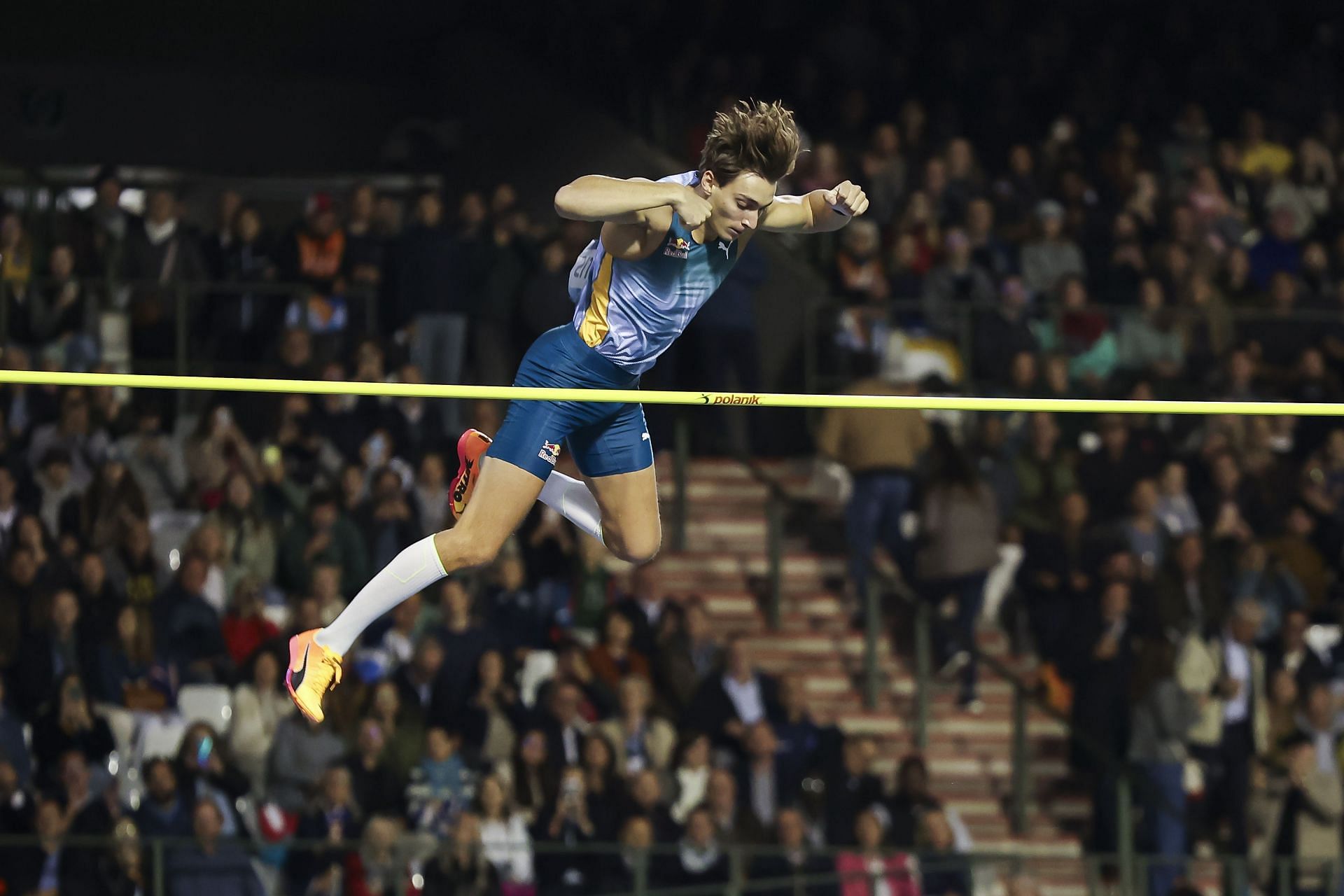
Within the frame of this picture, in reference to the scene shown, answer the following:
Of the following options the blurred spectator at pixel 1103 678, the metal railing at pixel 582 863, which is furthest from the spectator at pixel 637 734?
the blurred spectator at pixel 1103 678

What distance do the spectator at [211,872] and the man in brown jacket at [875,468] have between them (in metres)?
3.94

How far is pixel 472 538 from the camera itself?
23.2 ft

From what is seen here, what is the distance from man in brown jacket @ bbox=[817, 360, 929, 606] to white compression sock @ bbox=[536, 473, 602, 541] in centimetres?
514

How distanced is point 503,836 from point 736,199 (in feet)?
17.4

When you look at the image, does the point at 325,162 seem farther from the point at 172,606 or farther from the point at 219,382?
the point at 219,382

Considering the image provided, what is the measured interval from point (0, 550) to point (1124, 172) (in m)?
7.73

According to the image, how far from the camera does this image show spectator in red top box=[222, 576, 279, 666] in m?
11.8

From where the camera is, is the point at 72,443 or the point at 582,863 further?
the point at 72,443

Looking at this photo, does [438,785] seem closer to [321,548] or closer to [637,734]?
[637,734]

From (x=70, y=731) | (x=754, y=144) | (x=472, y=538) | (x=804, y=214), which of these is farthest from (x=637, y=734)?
(x=754, y=144)

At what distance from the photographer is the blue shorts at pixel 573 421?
7156mm

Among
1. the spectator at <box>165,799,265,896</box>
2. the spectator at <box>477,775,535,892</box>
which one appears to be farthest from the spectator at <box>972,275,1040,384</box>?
the spectator at <box>165,799,265,896</box>

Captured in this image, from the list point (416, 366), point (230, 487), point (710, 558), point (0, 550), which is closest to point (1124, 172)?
point (710, 558)

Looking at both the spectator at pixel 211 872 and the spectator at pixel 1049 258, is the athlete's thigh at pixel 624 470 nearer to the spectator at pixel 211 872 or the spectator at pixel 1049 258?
the spectator at pixel 211 872
